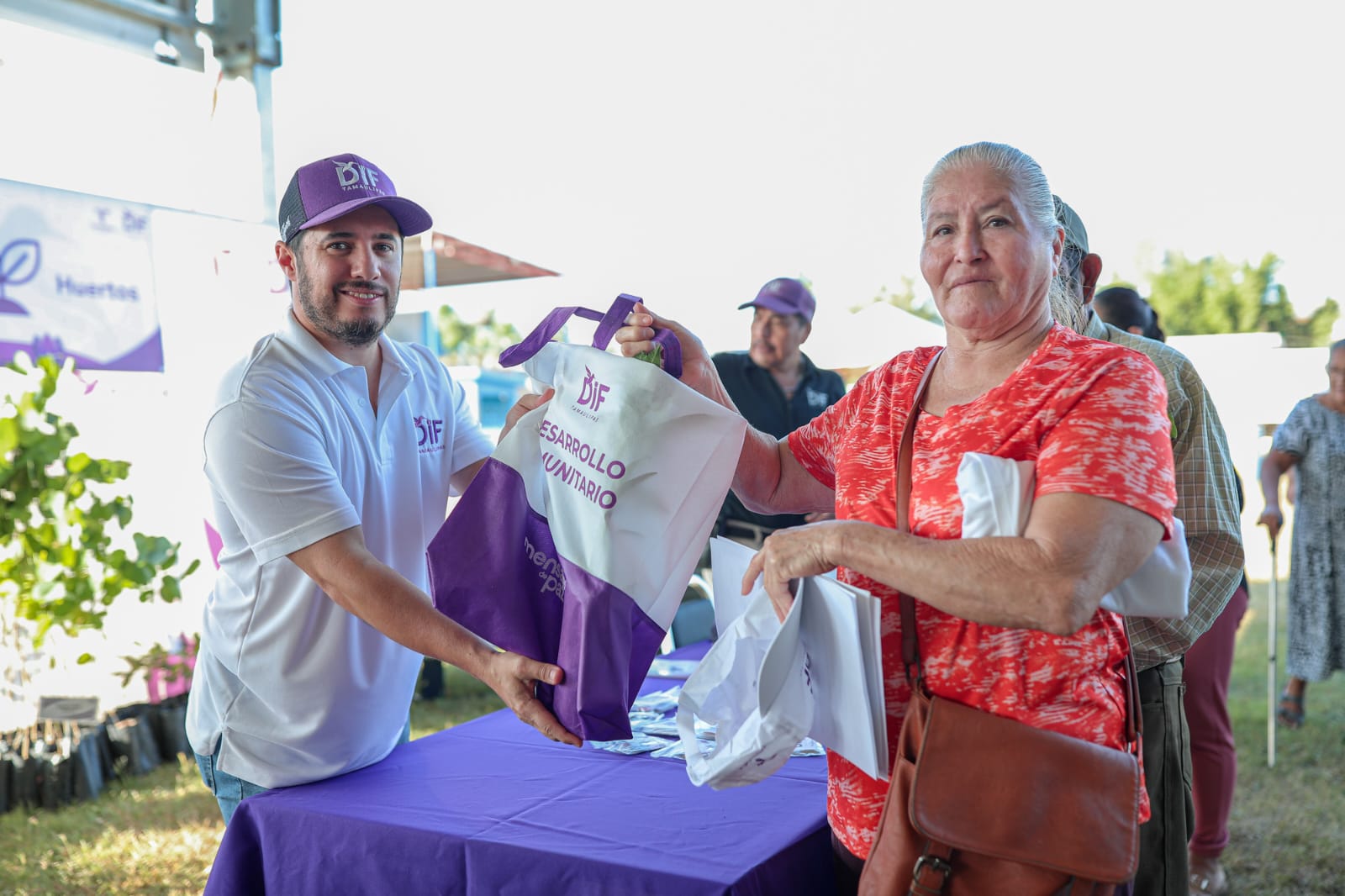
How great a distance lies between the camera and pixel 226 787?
6.11 ft

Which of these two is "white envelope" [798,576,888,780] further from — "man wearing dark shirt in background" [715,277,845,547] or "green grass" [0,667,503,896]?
"man wearing dark shirt in background" [715,277,845,547]

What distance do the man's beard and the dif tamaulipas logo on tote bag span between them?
1.67ft

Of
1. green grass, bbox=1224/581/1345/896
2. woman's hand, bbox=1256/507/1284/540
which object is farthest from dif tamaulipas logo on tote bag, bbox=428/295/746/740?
woman's hand, bbox=1256/507/1284/540

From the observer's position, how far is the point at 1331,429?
4.95m

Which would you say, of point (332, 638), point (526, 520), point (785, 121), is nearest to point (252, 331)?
point (332, 638)

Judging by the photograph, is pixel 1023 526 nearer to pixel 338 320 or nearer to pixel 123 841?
pixel 338 320

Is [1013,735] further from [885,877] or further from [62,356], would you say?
[62,356]

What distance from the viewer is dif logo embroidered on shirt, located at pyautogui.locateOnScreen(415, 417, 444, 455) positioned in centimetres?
209

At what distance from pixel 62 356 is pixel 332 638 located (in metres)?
3.55

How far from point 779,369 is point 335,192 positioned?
9.88ft

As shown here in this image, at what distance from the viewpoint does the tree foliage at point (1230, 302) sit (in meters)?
34.4

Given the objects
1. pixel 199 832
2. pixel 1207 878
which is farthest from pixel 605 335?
pixel 199 832

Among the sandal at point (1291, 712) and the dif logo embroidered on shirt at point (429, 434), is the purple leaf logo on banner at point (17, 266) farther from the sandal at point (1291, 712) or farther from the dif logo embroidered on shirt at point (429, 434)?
the sandal at point (1291, 712)

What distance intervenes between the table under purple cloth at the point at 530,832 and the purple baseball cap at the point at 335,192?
3.42 ft
